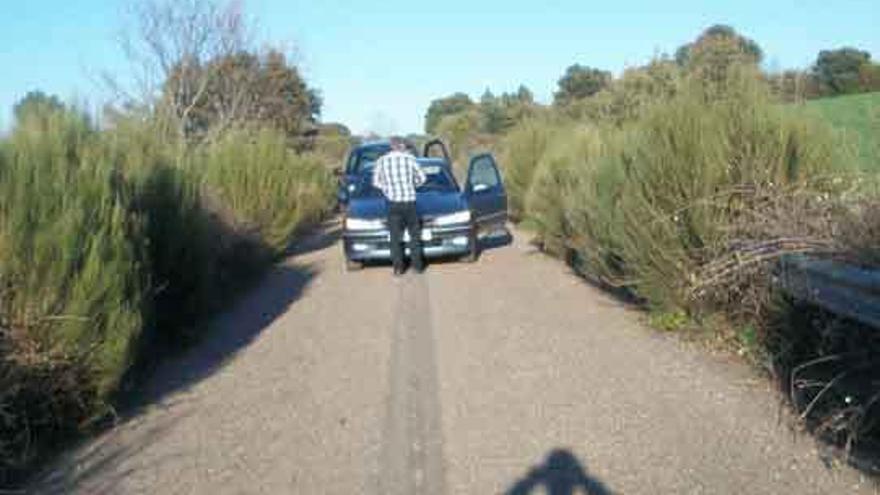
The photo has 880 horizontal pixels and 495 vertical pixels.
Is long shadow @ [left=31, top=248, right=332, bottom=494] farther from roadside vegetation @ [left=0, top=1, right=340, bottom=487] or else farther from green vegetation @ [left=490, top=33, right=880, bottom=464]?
green vegetation @ [left=490, top=33, right=880, bottom=464]

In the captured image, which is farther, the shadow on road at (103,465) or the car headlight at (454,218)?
the car headlight at (454,218)

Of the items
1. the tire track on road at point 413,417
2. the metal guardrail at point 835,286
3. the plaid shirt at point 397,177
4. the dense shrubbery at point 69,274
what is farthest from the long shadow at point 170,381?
the metal guardrail at point 835,286

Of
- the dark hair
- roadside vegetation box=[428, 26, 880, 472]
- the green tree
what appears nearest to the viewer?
roadside vegetation box=[428, 26, 880, 472]

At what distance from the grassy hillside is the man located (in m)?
5.90

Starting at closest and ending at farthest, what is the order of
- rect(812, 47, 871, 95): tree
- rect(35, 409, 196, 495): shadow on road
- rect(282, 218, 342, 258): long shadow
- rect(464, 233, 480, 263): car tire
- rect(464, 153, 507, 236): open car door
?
rect(35, 409, 196, 495): shadow on road → rect(464, 233, 480, 263): car tire → rect(464, 153, 507, 236): open car door → rect(282, 218, 342, 258): long shadow → rect(812, 47, 871, 95): tree

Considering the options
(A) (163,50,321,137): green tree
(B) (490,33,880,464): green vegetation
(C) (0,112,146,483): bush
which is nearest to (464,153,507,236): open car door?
(B) (490,33,880,464): green vegetation

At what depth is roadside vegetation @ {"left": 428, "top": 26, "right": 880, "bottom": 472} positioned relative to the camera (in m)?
5.61

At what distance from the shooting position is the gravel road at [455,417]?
16.1 ft

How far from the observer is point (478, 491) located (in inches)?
186

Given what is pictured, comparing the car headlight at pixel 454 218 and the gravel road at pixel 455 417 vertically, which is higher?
the car headlight at pixel 454 218

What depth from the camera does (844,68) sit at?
3309cm

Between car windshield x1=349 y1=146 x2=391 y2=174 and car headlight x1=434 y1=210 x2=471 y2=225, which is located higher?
car windshield x1=349 y1=146 x2=391 y2=174

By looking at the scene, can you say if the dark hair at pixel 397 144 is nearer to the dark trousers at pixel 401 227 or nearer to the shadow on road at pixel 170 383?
the dark trousers at pixel 401 227

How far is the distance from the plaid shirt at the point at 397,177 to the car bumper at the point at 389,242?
2.74 ft
